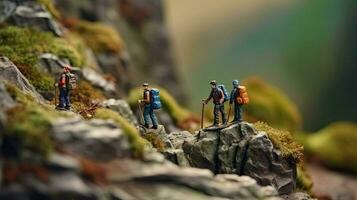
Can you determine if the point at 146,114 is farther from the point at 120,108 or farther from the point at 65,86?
the point at 65,86

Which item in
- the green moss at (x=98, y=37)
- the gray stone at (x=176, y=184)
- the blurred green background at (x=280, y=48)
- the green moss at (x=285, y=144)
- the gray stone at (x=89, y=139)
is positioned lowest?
the gray stone at (x=176, y=184)

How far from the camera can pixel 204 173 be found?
1822 centimetres

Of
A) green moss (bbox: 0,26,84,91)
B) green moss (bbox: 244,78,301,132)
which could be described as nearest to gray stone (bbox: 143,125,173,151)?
green moss (bbox: 0,26,84,91)

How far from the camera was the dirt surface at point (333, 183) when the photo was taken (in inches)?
1329

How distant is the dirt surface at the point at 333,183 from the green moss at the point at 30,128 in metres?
19.5

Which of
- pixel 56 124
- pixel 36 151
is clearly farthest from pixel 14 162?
pixel 56 124

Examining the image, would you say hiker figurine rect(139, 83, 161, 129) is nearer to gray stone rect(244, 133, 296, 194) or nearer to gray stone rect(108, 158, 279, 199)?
gray stone rect(244, 133, 296, 194)

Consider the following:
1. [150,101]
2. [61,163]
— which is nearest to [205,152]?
[150,101]

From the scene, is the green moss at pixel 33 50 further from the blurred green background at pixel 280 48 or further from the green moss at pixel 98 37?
the blurred green background at pixel 280 48

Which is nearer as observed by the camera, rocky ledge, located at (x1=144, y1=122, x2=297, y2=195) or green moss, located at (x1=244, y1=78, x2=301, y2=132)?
rocky ledge, located at (x1=144, y1=122, x2=297, y2=195)

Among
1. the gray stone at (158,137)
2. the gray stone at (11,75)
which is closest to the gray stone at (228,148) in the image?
the gray stone at (158,137)

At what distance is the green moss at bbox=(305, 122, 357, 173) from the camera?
128ft

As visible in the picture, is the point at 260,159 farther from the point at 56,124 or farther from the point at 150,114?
the point at 56,124

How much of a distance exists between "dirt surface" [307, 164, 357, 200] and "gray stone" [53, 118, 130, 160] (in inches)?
707
